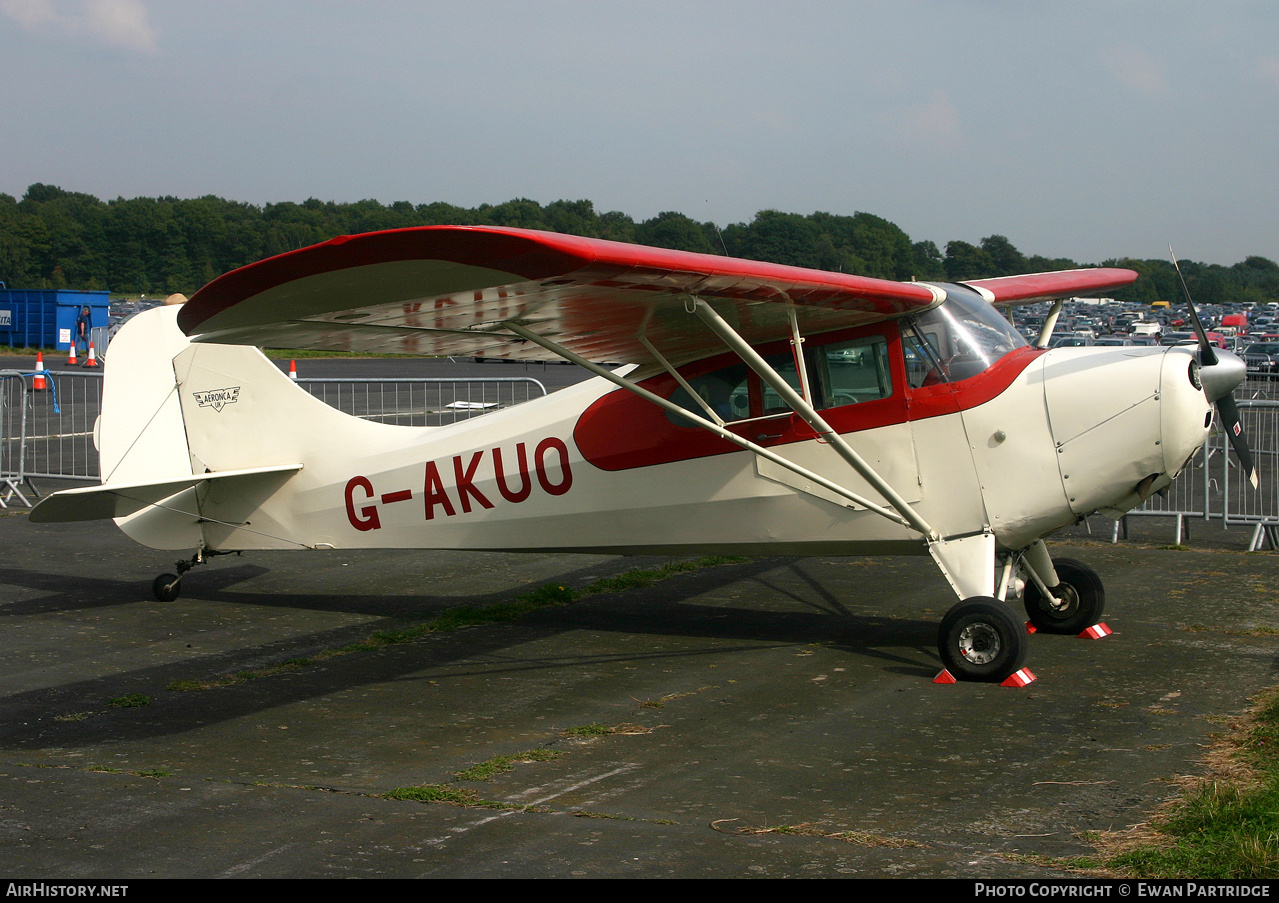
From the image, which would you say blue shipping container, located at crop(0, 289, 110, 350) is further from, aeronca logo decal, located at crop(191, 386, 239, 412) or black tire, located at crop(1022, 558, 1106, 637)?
black tire, located at crop(1022, 558, 1106, 637)

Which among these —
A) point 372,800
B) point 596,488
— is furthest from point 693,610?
point 372,800

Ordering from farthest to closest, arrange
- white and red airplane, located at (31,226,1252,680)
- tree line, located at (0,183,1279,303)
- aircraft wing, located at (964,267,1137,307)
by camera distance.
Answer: tree line, located at (0,183,1279,303)
aircraft wing, located at (964,267,1137,307)
white and red airplane, located at (31,226,1252,680)

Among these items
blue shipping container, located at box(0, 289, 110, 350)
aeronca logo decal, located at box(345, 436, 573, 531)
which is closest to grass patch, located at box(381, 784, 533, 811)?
aeronca logo decal, located at box(345, 436, 573, 531)

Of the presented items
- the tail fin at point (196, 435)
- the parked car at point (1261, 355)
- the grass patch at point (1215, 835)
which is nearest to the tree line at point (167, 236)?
the parked car at point (1261, 355)

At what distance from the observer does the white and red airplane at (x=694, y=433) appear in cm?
583

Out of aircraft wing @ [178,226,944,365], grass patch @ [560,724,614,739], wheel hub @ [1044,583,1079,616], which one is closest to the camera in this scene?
aircraft wing @ [178,226,944,365]

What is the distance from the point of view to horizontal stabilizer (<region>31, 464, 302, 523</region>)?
7.53 m

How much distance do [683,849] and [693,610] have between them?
15.8 ft

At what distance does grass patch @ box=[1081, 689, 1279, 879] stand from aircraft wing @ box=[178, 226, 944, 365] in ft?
10.0

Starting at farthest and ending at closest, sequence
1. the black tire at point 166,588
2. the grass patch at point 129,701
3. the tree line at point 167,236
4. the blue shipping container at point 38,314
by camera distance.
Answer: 1. the tree line at point 167,236
2. the blue shipping container at point 38,314
3. the black tire at point 166,588
4. the grass patch at point 129,701

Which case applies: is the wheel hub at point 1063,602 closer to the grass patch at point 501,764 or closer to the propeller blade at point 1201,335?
the propeller blade at point 1201,335

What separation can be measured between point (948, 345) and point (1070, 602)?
2130 mm

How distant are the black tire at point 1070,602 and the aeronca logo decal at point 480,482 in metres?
3.41

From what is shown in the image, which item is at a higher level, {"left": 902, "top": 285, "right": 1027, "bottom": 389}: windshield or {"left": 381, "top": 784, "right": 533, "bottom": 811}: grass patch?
{"left": 902, "top": 285, "right": 1027, "bottom": 389}: windshield
